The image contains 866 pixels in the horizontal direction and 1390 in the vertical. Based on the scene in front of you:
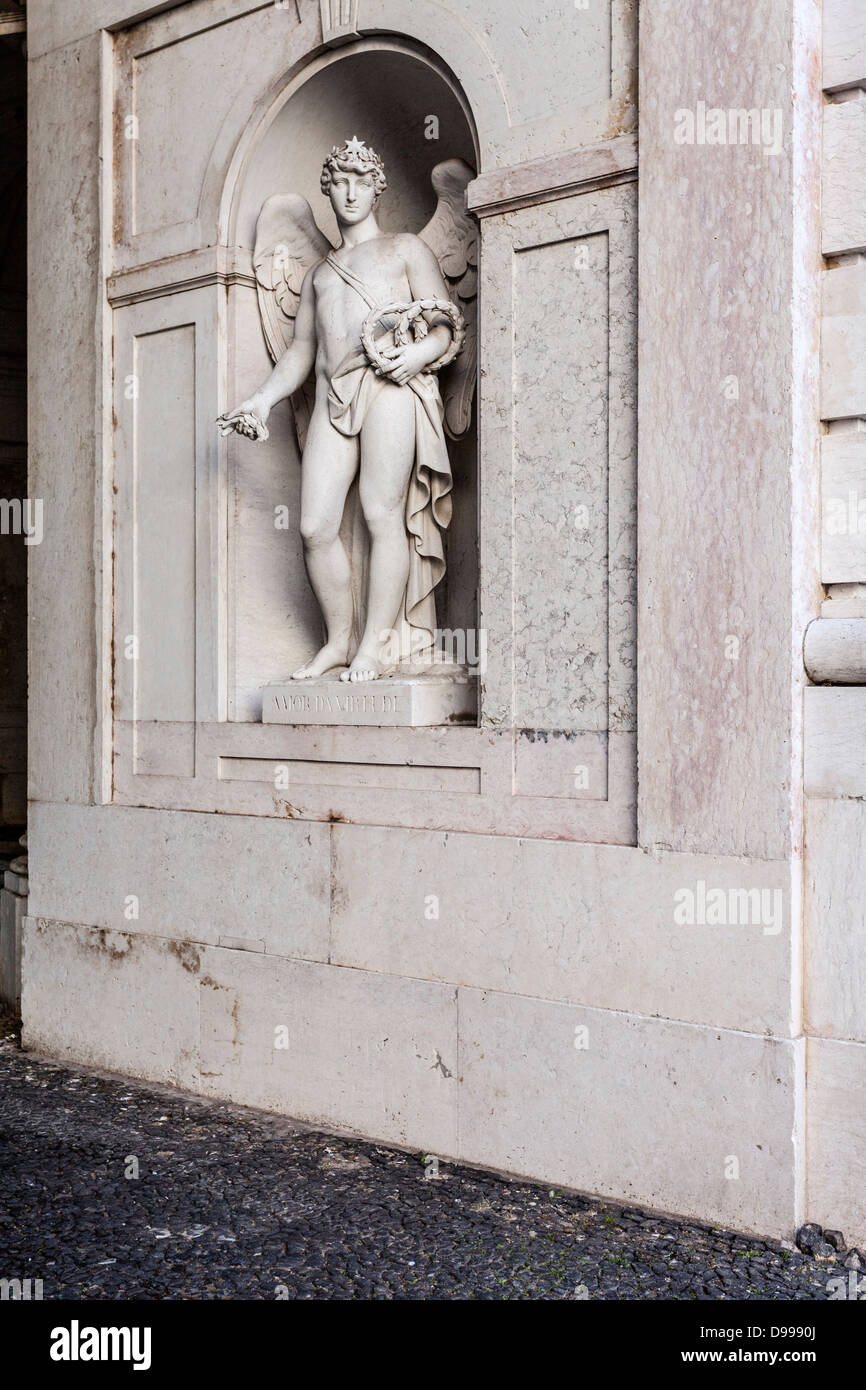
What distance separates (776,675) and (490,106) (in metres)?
2.35

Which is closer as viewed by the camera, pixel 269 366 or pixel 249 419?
pixel 249 419

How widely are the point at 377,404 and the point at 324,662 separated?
1.09m

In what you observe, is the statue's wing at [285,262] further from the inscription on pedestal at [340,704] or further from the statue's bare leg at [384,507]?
→ the inscription on pedestal at [340,704]

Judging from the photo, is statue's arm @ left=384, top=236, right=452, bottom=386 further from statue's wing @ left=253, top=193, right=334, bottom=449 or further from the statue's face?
statue's wing @ left=253, top=193, right=334, bottom=449

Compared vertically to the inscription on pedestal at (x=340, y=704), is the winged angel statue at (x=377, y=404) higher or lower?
higher

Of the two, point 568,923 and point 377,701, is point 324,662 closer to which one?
point 377,701

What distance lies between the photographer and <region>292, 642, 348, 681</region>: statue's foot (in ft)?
18.9

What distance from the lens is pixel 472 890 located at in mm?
4910

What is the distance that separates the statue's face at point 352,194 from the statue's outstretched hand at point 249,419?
2.78 feet

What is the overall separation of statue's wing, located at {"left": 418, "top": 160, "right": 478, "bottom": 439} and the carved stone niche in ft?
0.32

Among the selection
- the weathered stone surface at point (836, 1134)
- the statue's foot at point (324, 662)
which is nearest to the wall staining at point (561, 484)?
the statue's foot at point (324, 662)

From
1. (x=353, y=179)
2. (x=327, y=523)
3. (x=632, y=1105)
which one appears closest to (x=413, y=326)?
(x=353, y=179)

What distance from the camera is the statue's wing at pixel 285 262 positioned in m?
6.01

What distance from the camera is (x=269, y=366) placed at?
613 centimetres
